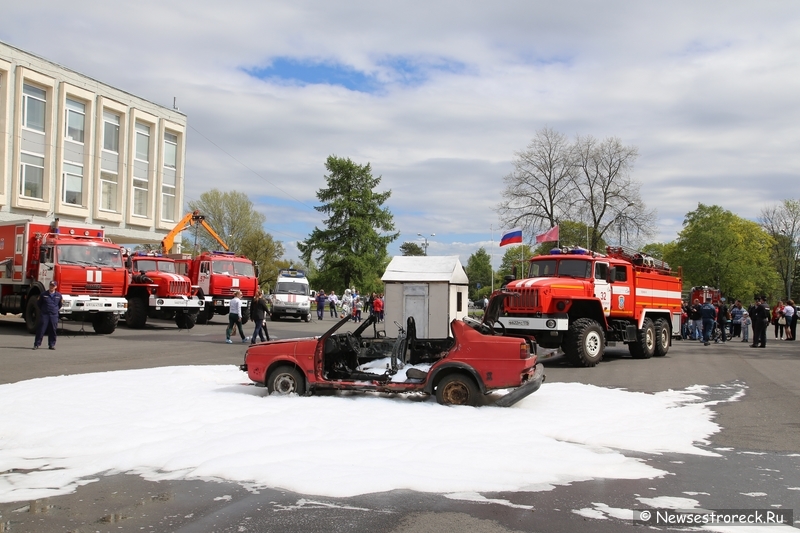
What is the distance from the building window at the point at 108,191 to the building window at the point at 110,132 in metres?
1.53

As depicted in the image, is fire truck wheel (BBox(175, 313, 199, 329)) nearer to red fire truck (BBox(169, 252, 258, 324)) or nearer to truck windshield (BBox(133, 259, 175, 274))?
truck windshield (BBox(133, 259, 175, 274))

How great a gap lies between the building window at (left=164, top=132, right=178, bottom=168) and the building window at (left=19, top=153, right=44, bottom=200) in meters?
9.53

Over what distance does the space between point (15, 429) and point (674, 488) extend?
6700 millimetres

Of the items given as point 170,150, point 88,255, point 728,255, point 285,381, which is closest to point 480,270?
point 728,255

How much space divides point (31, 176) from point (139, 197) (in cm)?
785

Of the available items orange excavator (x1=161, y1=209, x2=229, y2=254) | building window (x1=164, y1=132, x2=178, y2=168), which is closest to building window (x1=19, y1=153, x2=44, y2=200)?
orange excavator (x1=161, y1=209, x2=229, y2=254)

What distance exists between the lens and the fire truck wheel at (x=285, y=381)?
394 inches

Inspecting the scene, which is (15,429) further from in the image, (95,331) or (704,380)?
(95,331)

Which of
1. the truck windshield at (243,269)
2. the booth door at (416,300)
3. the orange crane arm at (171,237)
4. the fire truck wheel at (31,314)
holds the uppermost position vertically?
the orange crane arm at (171,237)

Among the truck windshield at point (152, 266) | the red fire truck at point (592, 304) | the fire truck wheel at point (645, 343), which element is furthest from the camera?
the truck windshield at point (152, 266)

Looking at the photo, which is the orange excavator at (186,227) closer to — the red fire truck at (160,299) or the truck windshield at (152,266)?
the truck windshield at (152,266)

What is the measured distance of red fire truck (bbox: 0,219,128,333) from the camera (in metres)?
21.1

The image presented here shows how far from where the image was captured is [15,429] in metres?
7.55

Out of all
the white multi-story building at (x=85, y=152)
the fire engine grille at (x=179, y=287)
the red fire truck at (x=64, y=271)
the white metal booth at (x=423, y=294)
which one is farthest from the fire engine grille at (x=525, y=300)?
the white multi-story building at (x=85, y=152)
